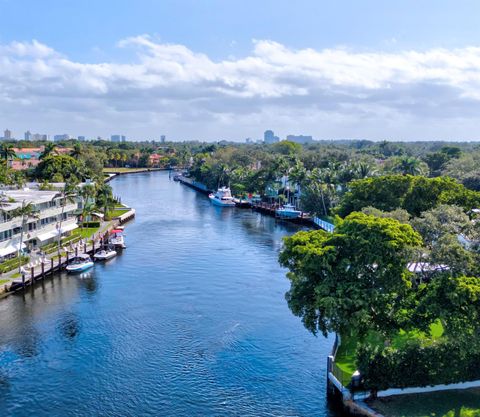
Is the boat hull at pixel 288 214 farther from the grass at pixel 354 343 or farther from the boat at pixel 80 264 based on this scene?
the grass at pixel 354 343

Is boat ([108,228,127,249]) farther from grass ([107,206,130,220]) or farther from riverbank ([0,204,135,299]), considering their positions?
grass ([107,206,130,220])

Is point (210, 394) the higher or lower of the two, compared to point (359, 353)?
lower

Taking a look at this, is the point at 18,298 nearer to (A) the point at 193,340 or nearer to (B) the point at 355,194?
(A) the point at 193,340

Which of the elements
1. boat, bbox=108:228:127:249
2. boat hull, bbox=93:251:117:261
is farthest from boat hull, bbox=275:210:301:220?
boat hull, bbox=93:251:117:261

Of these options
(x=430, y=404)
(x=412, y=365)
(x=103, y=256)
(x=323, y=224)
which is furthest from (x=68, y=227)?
(x=430, y=404)

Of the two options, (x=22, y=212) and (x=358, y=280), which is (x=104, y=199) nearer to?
(x=22, y=212)

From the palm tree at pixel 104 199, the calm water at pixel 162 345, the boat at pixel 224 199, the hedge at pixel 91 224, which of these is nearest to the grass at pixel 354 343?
the calm water at pixel 162 345

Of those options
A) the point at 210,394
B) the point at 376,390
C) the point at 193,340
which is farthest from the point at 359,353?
the point at 193,340
